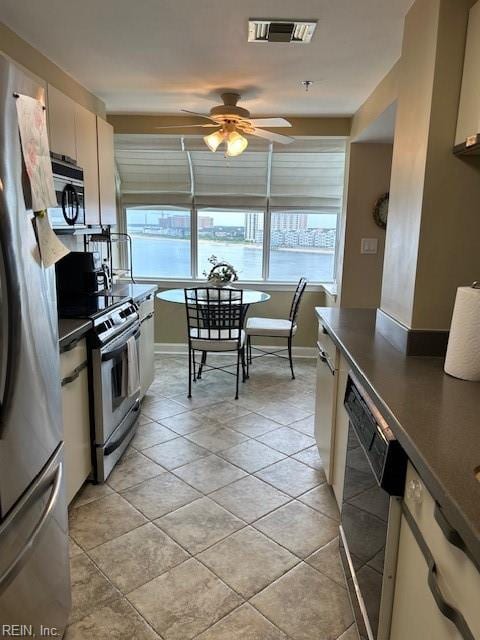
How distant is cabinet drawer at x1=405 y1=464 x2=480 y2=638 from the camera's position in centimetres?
83

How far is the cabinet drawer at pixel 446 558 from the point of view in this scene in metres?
0.83

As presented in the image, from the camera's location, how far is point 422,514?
1.09m

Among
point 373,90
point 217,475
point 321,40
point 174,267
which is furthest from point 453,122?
point 174,267

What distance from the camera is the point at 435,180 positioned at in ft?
6.04

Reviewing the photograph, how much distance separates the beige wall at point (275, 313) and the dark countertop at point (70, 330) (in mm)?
2846

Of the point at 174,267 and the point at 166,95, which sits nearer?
the point at 166,95

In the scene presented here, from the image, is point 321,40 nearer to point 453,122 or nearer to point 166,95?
point 453,122

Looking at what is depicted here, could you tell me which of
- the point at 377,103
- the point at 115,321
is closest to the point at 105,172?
the point at 115,321

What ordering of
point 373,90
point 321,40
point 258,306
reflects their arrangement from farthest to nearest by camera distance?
1. point 258,306
2. point 373,90
3. point 321,40

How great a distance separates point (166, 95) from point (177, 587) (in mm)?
3295

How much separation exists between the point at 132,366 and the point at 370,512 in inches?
71.3

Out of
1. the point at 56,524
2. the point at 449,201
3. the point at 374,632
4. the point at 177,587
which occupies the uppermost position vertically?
the point at 449,201

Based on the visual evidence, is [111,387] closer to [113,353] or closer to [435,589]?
[113,353]

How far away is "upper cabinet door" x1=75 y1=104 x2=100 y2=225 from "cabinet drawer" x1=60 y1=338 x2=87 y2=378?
3.36 ft
